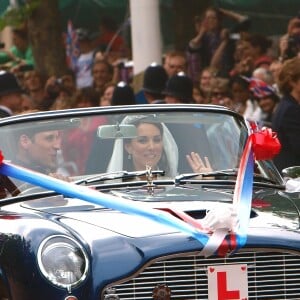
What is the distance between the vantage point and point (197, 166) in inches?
326

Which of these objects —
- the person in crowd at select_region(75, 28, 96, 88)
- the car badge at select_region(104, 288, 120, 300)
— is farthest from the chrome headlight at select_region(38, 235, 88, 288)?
the person in crowd at select_region(75, 28, 96, 88)

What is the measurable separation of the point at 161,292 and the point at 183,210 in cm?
59

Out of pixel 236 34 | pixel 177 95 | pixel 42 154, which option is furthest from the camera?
pixel 236 34

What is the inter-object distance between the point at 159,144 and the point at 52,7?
34.8 ft

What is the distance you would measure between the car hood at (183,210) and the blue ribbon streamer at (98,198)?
0.04m

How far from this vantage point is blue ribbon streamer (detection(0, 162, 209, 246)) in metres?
7.00

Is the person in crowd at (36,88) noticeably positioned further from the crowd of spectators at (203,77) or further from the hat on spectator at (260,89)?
→ the hat on spectator at (260,89)

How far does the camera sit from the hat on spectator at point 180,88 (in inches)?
509

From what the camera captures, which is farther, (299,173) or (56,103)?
(56,103)

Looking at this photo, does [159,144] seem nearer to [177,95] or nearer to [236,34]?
[177,95]

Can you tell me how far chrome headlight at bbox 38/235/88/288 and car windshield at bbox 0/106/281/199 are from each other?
1237 mm

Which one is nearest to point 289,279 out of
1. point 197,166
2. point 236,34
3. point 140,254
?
point 140,254

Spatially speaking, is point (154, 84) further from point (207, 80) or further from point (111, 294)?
point (111, 294)

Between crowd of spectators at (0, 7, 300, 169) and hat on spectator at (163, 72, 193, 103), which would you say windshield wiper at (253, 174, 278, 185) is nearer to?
crowd of spectators at (0, 7, 300, 169)
